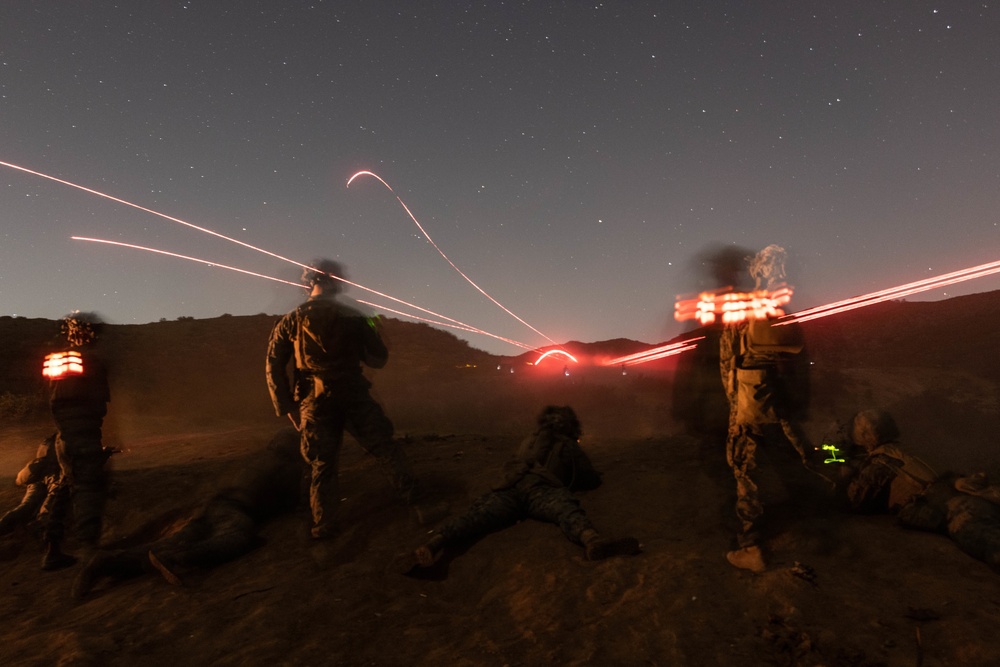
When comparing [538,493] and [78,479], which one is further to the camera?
[78,479]

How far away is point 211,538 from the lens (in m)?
5.10

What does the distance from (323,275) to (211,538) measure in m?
2.87

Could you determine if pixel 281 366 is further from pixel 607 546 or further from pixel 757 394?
pixel 757 394

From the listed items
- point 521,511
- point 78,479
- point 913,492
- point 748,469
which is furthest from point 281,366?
point 913,492

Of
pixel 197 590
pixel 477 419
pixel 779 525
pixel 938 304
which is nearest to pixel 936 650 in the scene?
pixel 779 525

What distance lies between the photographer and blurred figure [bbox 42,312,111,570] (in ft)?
18.9

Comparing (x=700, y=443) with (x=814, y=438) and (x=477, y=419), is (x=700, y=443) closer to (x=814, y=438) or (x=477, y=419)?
(x=814, y=438)

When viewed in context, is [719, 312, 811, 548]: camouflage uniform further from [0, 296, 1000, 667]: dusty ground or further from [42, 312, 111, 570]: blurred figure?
[42, 312, 111, 570]: blurred figure

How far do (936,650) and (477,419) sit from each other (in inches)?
530

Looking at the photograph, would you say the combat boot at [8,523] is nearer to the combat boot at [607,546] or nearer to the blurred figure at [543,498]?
the blurred figure at [543,498]

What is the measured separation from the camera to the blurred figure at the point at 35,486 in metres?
6.42

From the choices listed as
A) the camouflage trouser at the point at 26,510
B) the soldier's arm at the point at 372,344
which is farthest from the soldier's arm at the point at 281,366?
the camouflage trouser at the point at 26,510

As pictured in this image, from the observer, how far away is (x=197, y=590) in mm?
4480

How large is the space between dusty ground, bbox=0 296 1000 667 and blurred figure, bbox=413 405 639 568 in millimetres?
136
